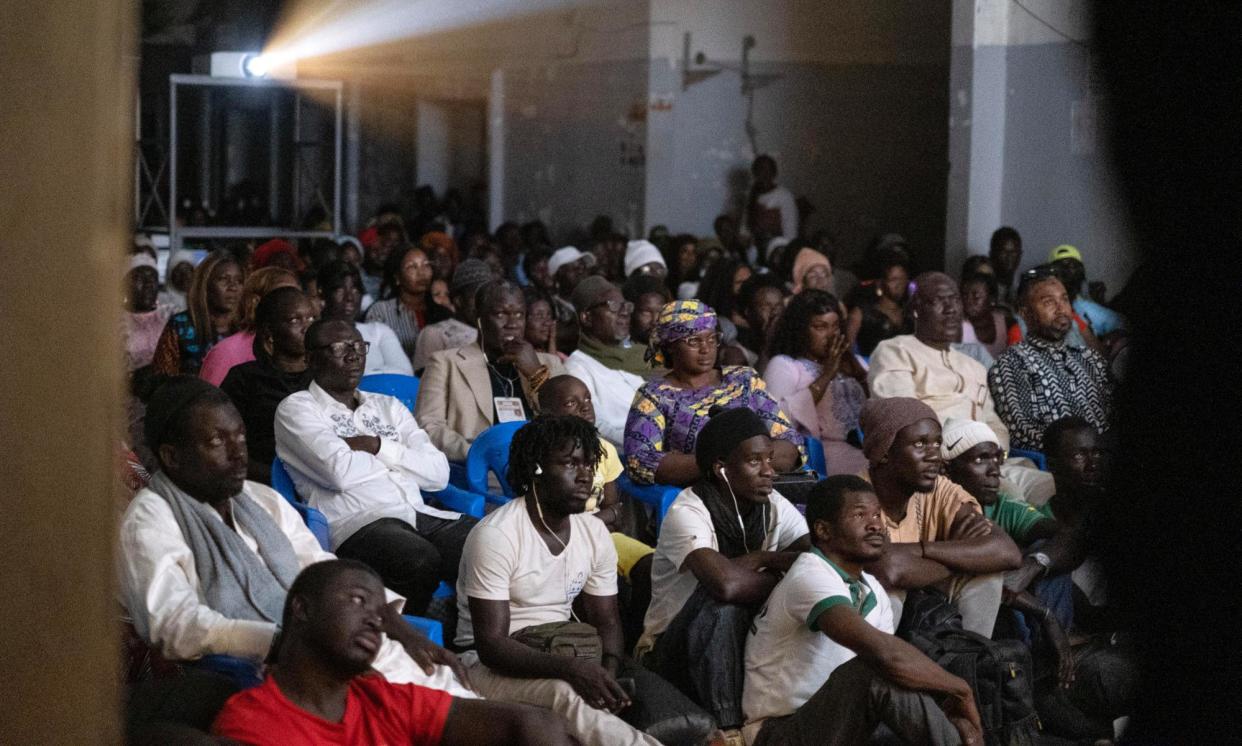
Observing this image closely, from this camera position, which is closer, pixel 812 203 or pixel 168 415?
pixel 168 415

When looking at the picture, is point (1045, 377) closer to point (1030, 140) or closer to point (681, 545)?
point (681, 545)

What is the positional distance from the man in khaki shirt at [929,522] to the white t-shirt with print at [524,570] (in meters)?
0.81

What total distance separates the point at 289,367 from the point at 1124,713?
2802 millimetres

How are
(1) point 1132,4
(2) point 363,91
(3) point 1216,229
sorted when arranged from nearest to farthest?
(3) point 1216,229 → (1) point 1132,4 → (2) point 363,91

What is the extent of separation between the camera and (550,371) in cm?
581

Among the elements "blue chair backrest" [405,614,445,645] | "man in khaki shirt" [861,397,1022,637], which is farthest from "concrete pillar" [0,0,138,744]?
"man in khaki shirt" [861,397,1022,637]

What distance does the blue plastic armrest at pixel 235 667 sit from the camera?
128 inches

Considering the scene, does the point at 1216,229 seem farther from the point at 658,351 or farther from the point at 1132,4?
the point at 658,351

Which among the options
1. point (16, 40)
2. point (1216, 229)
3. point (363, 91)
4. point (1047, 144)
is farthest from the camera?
point (363, 91)

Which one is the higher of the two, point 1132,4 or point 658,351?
point 1132,4

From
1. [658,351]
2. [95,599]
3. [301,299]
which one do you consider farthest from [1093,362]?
[95,599]

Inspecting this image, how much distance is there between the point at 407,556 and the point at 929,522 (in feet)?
4.90

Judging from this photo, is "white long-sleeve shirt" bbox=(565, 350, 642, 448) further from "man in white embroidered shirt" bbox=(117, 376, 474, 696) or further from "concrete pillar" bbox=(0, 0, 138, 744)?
"concrete pillar" bbox=(0, 0, 138, 744)

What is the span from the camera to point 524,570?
385 centimetres
